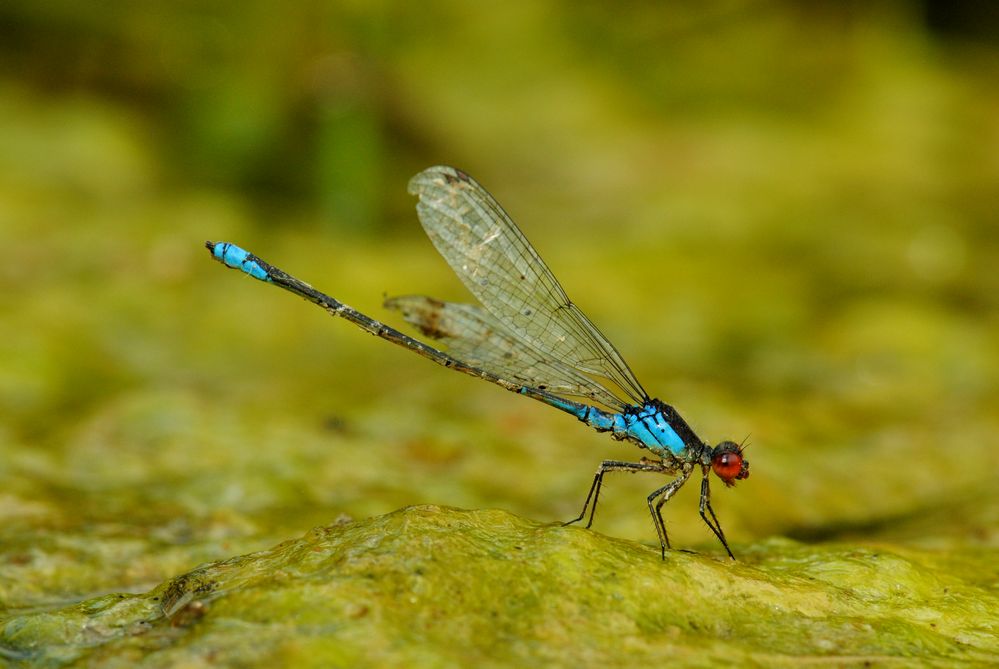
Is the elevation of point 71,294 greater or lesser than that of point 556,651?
greater

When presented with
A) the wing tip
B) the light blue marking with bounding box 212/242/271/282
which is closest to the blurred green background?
the light blue marking with bounding box 212/242/271/282

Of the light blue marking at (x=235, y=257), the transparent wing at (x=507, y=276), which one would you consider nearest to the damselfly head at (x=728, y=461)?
the transparent wing at (x=507, y=276)

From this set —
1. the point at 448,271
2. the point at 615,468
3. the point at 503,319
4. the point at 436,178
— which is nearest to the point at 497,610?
the point at 615,468

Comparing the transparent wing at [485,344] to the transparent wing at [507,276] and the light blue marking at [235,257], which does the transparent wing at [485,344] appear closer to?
the transparent wing at [507,276]

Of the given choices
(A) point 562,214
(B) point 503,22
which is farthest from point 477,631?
(B) point 503,22

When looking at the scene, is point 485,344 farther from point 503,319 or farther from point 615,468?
point 615,468

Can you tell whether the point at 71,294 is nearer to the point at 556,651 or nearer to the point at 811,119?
the point at 556,651
